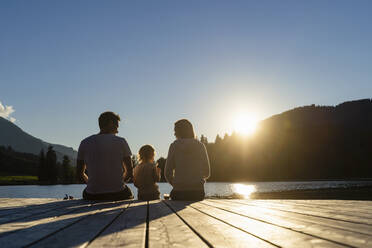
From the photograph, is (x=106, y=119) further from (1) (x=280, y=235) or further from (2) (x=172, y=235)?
(1) (x=280, y=235)

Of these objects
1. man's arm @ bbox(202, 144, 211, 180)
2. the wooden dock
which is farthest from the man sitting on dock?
the wooden dock

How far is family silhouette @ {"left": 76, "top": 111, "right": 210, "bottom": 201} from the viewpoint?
5.85 m

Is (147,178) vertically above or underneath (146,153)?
underneath

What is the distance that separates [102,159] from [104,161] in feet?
0.18

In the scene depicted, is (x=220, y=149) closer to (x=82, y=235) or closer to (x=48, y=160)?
(x=48, y=160)

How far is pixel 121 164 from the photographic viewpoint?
603 cm

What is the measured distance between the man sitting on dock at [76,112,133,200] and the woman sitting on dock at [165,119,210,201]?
1.03 metres

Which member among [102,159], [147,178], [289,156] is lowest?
[147,178]

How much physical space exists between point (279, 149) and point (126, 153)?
149 m

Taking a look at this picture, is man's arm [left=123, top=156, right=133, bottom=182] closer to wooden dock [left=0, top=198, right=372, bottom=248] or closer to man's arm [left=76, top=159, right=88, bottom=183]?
man's arm [left=76, top=159, right=88, bottom=183]

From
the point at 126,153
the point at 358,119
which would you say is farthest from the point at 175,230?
the point at 358,119

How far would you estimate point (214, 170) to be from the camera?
521 feet

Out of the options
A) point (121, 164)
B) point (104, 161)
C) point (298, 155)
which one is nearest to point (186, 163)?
point (121, 164)

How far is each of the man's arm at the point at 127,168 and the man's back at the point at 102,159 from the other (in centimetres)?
18
